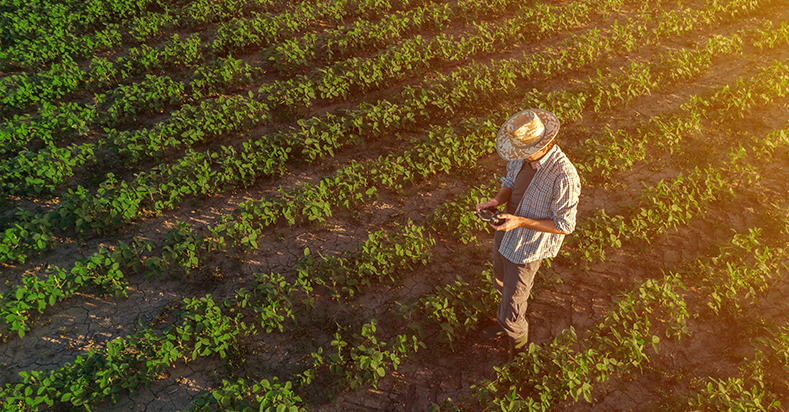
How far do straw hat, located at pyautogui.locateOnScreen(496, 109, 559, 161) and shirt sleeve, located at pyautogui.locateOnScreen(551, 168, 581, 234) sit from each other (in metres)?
0.35

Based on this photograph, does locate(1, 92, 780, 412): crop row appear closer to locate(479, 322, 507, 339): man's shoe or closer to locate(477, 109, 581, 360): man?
locate(479, 322, 507, 339): man's shoe

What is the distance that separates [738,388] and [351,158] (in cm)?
609

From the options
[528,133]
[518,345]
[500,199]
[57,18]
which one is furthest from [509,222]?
[57,18]

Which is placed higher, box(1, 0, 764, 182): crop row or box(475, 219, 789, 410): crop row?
box(1, 0, 764, 182): crop row

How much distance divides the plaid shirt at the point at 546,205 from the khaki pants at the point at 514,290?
0.14m

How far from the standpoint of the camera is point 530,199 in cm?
375

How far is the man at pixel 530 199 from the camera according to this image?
3539 mm

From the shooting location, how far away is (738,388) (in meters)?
4.25

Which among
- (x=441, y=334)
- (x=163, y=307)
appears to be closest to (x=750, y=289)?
(x=441, y=334)

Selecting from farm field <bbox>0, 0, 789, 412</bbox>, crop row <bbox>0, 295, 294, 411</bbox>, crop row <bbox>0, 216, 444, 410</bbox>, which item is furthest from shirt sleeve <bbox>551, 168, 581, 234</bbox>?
crop row <bbox>0, 295, 294, 411</bbox>

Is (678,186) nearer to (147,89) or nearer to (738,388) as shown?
(738,388)

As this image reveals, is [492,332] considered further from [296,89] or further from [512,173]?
[296,89]

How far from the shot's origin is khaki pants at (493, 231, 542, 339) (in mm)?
3990

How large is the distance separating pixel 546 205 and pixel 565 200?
197 mm
